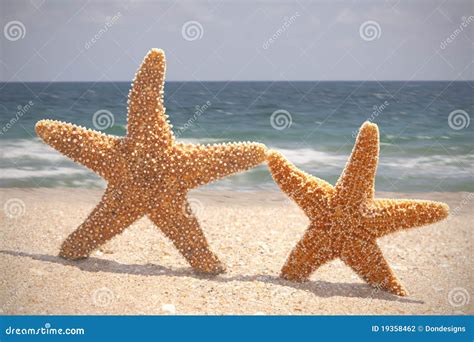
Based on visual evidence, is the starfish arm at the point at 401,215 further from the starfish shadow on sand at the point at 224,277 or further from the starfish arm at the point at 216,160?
the starfish arm at the point at 216,160

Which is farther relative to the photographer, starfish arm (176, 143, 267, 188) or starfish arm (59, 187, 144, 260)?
starfish arm (59, 187, 144, 260)

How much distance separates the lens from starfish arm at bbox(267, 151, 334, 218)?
552 cm

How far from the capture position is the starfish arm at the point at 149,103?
5.55m

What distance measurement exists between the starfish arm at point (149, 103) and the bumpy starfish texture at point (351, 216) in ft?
3.63

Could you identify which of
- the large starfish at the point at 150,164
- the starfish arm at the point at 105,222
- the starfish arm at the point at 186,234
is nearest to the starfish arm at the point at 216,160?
the large starfish at the point at 150,164

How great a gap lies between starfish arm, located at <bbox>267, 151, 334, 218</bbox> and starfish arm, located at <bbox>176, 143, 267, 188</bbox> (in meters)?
0.16

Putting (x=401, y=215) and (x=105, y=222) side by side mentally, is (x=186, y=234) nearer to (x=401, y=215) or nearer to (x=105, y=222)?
(x=105, y=222)

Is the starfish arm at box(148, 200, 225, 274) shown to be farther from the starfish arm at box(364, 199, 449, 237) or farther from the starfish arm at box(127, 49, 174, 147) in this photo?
the starfish arm at box(364, 199, 449, 237)

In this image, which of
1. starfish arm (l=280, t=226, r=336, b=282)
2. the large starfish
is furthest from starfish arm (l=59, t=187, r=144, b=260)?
starfish arm (l=280, t=226, r=336, b=282)

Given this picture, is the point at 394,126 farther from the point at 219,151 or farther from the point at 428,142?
the point at 219,151

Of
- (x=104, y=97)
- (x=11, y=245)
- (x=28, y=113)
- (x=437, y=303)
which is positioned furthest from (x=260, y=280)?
(x=104, y=97)

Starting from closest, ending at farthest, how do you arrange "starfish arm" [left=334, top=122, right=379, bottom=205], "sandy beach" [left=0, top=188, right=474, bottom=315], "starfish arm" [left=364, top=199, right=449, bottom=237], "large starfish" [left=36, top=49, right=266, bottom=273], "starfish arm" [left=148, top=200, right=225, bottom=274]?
1. "sandy beach" [left=0, top=188, right=474, bottom=315]
2. "starfish arm" [left=334, top=122, right=379, bottom=205]
3. "starfish arm" [left=364, top=199, right=449, bottom=237]
4. "large starfish" [left=36, top=49, right=266, bottom=273]
5. "starfish arm" [left=148, top=200, right=225, bottom=274]

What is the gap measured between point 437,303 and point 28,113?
68.2 ft

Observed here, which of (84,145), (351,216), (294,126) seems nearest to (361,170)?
(351,216)
